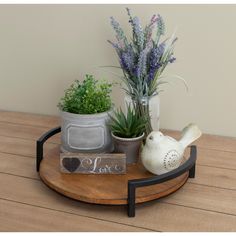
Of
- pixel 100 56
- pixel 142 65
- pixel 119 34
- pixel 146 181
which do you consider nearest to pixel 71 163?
pixel 146 181

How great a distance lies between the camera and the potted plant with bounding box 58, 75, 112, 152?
3.25 ft

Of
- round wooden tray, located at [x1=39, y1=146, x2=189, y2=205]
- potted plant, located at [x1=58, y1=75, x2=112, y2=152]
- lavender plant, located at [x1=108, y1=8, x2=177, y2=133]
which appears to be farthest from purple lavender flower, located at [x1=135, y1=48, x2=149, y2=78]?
round wooden tray, located at [x1=39, y1=146, x2=189, y2=205]

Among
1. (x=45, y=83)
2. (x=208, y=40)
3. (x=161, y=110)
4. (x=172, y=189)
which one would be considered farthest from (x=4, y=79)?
(x=172, y=189)

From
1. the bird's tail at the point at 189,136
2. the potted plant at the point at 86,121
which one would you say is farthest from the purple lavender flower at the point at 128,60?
the bird's tail at the point at 189,136

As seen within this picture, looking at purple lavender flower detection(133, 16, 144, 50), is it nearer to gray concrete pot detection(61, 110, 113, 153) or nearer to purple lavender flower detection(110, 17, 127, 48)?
purple lavender flower detection(110, 17, 127, 48)

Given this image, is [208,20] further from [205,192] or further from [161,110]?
[205,192]

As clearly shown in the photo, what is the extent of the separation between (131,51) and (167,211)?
43 centimetres

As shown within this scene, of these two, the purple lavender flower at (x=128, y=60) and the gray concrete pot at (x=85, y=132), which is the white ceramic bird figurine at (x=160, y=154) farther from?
the purple lavender flower at (x=128, y=60)

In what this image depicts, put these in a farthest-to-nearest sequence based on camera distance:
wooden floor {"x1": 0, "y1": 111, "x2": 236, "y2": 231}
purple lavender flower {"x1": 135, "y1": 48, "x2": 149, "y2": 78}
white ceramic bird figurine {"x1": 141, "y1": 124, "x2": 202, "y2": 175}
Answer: purple lavender flower {"x1": 135, "y1": 48, "x2": 149, "y2": 78} < white ceramic bird figurine {"x1": 141, "y1": 124, "x2": 202, "y2": 175} < wooden floor {"x1": 0, "y1": 111, "x2": 236, "y2": 231}

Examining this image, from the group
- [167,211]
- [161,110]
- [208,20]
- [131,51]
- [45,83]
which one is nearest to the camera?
[167,211]

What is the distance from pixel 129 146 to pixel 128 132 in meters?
0.03

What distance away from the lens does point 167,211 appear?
34.9 inches

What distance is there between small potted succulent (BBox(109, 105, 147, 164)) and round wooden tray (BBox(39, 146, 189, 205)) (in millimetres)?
43

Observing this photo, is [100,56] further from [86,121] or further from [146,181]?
[146,181]
